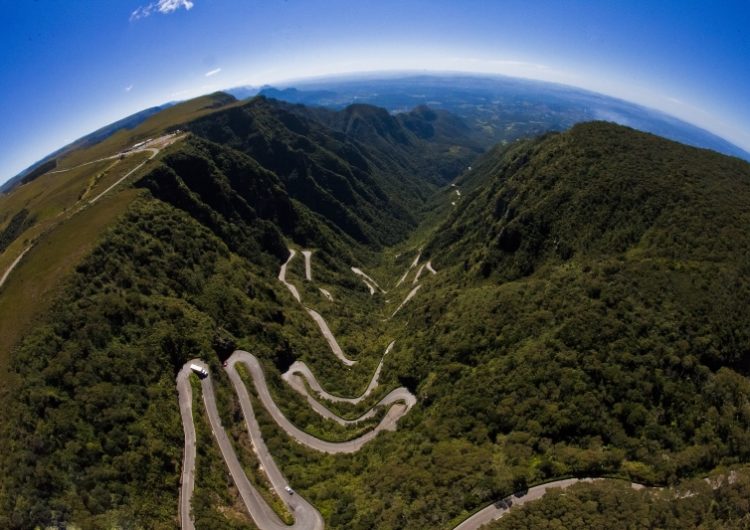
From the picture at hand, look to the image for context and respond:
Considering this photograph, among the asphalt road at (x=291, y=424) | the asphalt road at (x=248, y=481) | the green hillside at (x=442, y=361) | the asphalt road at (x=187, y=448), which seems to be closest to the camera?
the green hillside at (x=442, y=361)

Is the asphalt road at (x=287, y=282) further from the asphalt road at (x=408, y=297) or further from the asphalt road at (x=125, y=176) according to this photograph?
the asphalt road at (x=125, y=176)

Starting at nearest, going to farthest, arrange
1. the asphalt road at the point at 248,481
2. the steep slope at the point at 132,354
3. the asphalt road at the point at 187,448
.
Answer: the steep slope at the point at 132,354 < the asphalt road at the point at 187,448 < the asphalt road at the point at 248,481

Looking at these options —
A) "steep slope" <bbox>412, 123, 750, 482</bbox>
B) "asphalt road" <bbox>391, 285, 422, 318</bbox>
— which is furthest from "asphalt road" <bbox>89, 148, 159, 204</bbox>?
"asphalt road" <bbox>391, 285, 422, 318</bbox>

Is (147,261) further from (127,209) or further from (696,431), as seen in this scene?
(696,431)

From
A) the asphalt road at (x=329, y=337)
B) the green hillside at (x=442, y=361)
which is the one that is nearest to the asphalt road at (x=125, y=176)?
the green hillside at (x=442, y=361)

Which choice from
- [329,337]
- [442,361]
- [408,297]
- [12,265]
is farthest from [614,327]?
[12,265]

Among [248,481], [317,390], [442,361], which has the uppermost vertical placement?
[317,390]

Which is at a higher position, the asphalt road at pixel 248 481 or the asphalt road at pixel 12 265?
the asphalt road at pixel 12 265

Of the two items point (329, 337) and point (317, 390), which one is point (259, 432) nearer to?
point (317, 390)

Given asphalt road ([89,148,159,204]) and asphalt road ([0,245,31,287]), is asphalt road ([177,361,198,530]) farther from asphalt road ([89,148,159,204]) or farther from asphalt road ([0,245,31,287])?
asphalt road ([89,148,159,204])

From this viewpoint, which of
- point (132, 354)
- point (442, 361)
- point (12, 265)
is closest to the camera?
point (132, 354)

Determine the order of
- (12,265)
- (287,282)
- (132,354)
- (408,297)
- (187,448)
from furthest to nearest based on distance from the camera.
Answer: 1. (408,297)
2. (287,282)
3. (12,265)
4. (132,354)
5. (187,448)

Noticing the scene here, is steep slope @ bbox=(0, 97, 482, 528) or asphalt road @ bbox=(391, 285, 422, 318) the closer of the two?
steep slope @ bbox=(0, 97, 482, 528)
